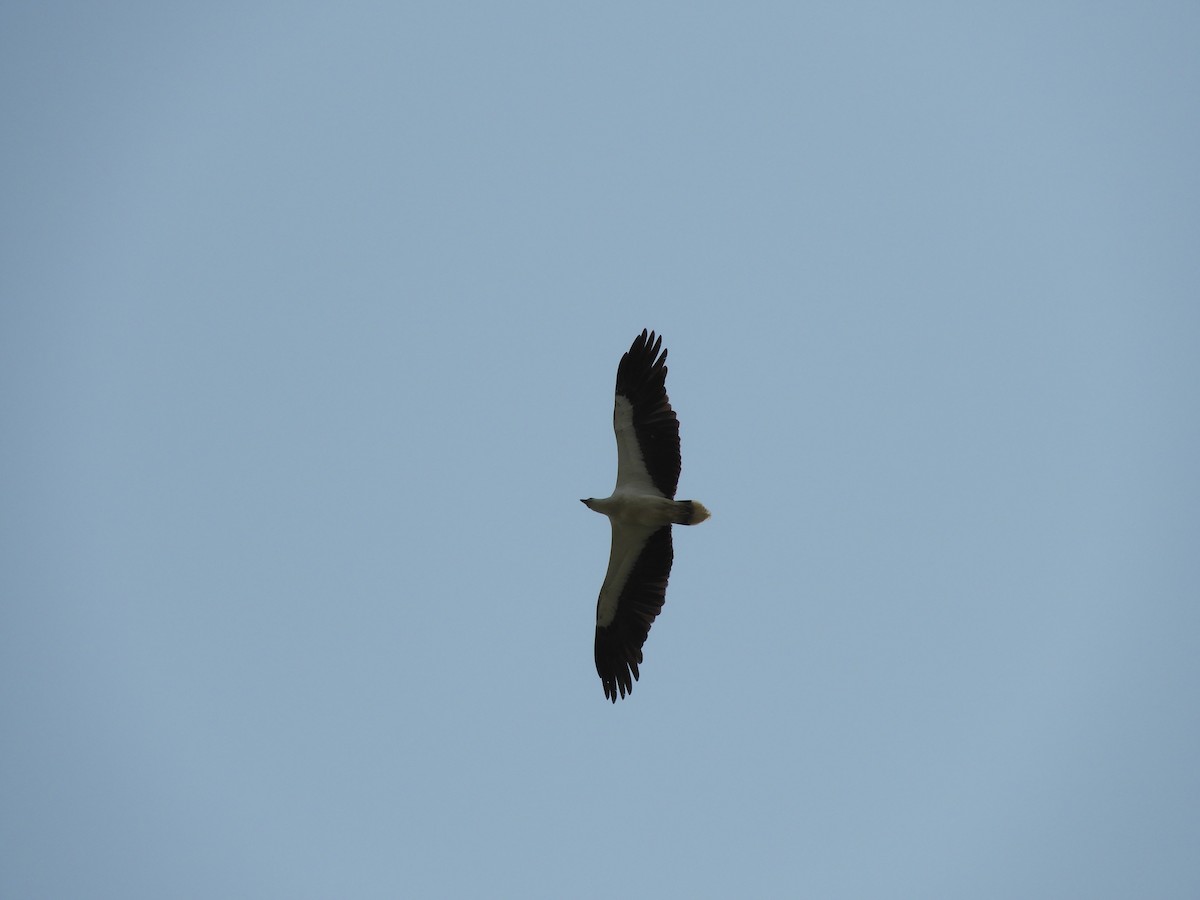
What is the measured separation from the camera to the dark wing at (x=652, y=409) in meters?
19.3

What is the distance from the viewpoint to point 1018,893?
152 m

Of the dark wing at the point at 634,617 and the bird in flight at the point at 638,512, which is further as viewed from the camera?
the dark wing at the point at 634,617

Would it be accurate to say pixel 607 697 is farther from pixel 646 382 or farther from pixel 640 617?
pixel 646 382

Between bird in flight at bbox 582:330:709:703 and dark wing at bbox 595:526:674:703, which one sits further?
dark wing at bbox 595:526:674:703

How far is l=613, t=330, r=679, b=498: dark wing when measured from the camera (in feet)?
63.2

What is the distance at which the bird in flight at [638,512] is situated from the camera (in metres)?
19.3

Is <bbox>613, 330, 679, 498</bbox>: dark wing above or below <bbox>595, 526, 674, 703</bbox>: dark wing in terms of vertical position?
above

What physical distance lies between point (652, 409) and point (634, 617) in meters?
3.60

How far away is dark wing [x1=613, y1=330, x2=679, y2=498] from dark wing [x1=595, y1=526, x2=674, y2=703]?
1.11 metres

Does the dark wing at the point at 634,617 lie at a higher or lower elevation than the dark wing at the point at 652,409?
lower

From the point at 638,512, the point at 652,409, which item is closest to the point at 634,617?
the point at 638,512

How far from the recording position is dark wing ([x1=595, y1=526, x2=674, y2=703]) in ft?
65.5

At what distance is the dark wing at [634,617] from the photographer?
1997 centimetres

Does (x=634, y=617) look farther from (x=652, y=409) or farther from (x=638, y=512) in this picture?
(x=652, y=409)
